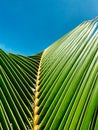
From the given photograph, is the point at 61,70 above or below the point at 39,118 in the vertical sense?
above

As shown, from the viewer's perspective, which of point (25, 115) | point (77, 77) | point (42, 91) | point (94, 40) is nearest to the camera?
point (25, 115)

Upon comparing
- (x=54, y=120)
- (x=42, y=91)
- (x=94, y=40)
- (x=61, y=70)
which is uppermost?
(x=94, y=40)

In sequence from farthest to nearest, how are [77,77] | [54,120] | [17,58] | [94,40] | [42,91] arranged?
[17,58] < [94,40] < [42,91] < [77,77] < [54,120]

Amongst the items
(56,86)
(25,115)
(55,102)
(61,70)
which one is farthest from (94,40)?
(25,115)

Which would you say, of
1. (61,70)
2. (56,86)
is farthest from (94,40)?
(56,86)

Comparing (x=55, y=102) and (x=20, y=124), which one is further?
(x=55, y=102)

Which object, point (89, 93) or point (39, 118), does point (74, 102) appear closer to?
point (89, 93)
